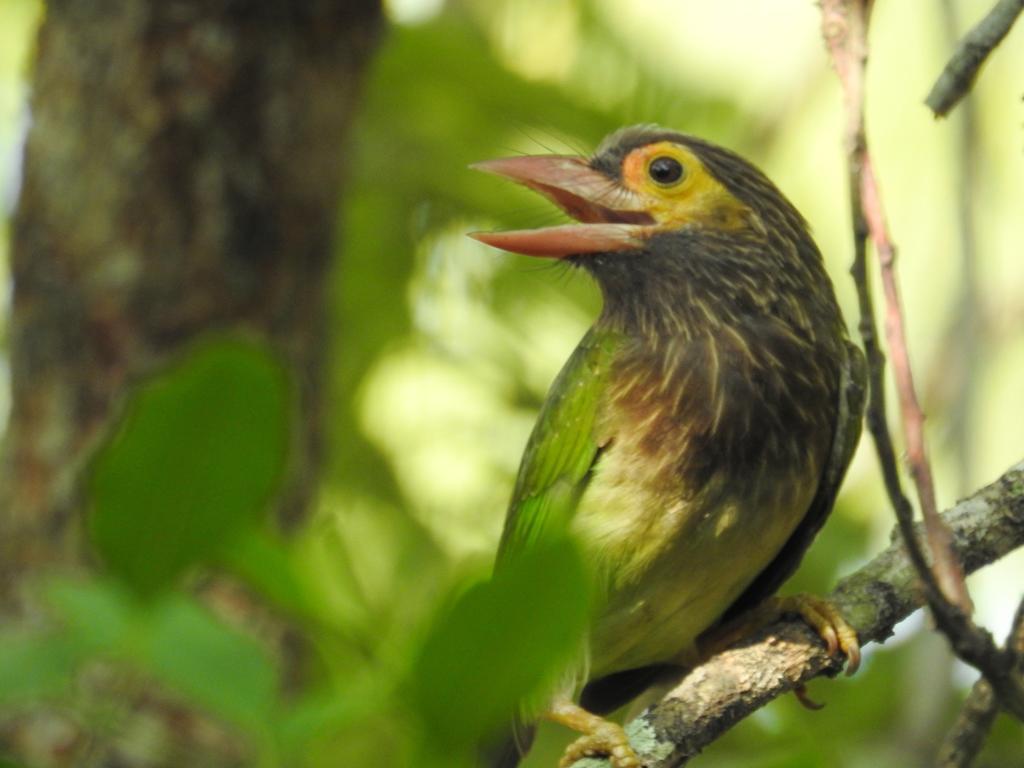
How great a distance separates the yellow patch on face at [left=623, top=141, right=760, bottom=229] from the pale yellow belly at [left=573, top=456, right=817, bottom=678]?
0.61 meters

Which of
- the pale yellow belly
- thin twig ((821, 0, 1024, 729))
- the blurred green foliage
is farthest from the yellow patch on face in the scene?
thin twig ((821, 0, 1024, 729))

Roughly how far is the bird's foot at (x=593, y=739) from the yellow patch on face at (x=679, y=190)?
1.04 metres

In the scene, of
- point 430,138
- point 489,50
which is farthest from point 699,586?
point 489,50

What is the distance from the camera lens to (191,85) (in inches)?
158

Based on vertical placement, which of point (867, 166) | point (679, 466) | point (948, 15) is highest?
point (948, 15)

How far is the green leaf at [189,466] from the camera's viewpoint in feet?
2.85

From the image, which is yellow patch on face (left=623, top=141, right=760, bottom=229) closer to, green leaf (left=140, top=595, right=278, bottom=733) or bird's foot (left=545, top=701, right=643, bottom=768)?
bird's foot (left=545, top=701, right=643, bottom=768)

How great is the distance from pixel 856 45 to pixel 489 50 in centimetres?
364

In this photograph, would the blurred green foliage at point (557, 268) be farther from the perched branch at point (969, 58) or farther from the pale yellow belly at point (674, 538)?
the perched branch at point (969, 58)

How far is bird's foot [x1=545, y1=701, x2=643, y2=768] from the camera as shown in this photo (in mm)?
2307

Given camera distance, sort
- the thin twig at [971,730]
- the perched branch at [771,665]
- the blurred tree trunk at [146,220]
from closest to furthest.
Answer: the thin twig at [971,730], the perched branch at [771,665], the blurred tree trunk at [146,220]

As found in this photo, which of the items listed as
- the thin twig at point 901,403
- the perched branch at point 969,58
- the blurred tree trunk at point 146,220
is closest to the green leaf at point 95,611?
the thin twig at point 901,403

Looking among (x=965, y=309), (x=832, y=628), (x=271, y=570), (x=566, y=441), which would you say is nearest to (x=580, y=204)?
(x=566, y=441)

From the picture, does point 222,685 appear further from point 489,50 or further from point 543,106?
point 489,50
